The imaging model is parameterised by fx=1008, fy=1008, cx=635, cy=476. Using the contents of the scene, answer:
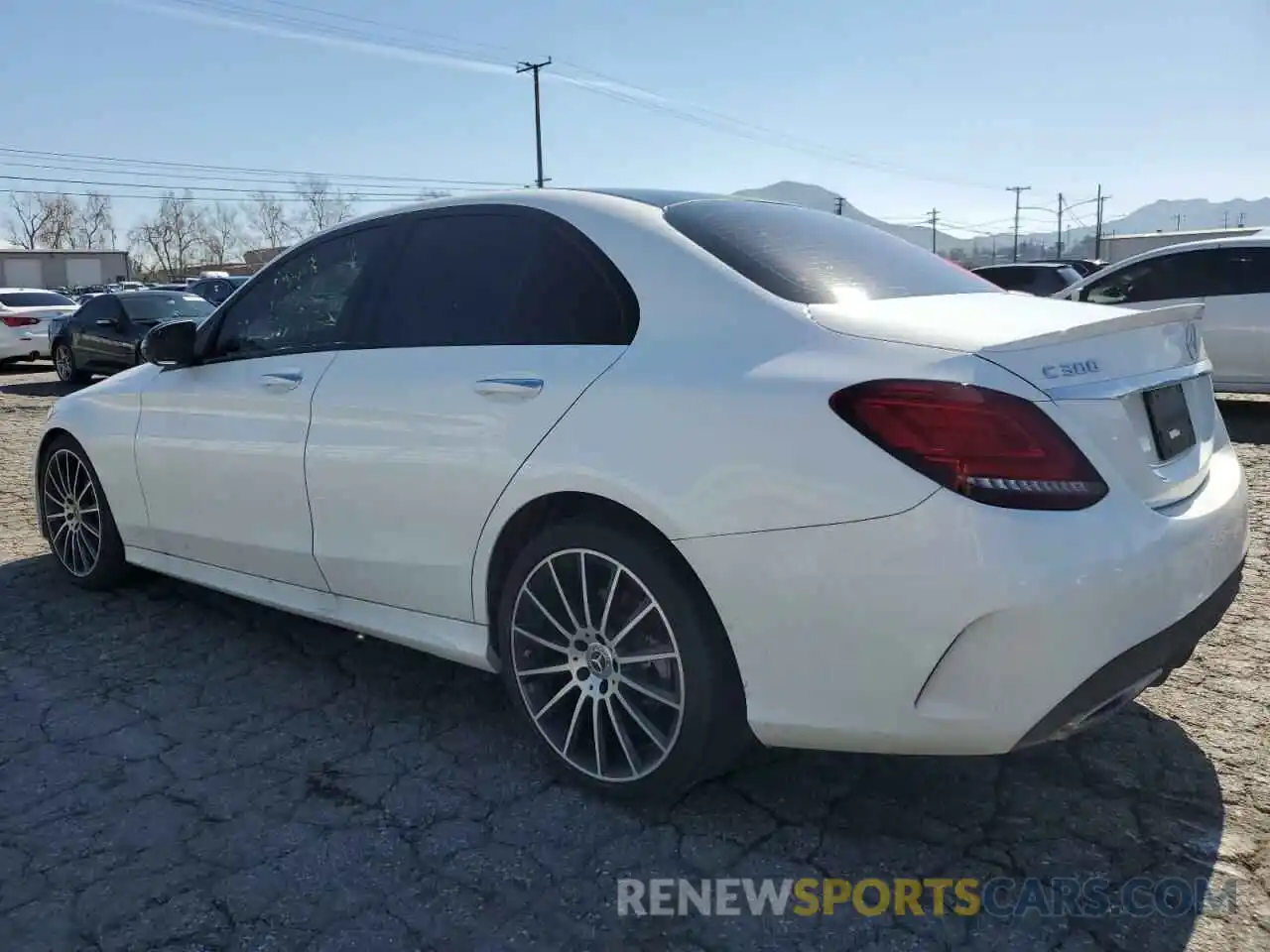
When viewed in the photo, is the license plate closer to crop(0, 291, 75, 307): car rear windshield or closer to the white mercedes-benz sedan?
the white mercedes-benz sedan

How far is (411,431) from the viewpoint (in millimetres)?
3002

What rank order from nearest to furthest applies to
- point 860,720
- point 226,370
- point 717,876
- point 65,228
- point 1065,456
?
point 1065,456 < point 860,720 < point 717,876 < point 226,370 < point 65,228

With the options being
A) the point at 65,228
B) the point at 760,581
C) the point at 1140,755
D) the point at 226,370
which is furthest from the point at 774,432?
the point at 65,228

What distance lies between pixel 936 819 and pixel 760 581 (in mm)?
891

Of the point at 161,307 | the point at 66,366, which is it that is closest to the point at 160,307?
the point at 161,307

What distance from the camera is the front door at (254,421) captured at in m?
3.44

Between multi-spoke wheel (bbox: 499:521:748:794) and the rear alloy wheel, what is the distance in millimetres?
14660

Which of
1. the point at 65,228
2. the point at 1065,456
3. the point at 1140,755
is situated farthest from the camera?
the point at 65,228

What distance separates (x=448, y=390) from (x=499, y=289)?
348mm

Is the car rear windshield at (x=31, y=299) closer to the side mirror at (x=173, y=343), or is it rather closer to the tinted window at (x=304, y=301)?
the side mirror at (x=173, y=343)

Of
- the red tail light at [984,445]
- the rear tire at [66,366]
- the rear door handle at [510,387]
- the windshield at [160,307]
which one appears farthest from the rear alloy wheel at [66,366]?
the red tail light at [984,445]

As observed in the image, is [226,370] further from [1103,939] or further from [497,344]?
[1103,939]

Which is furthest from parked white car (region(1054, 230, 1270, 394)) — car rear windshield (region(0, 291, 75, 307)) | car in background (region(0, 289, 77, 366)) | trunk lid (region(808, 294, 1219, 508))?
car rear windshield (region(0, 291, 75, 307))

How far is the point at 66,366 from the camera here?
50.1 ft
